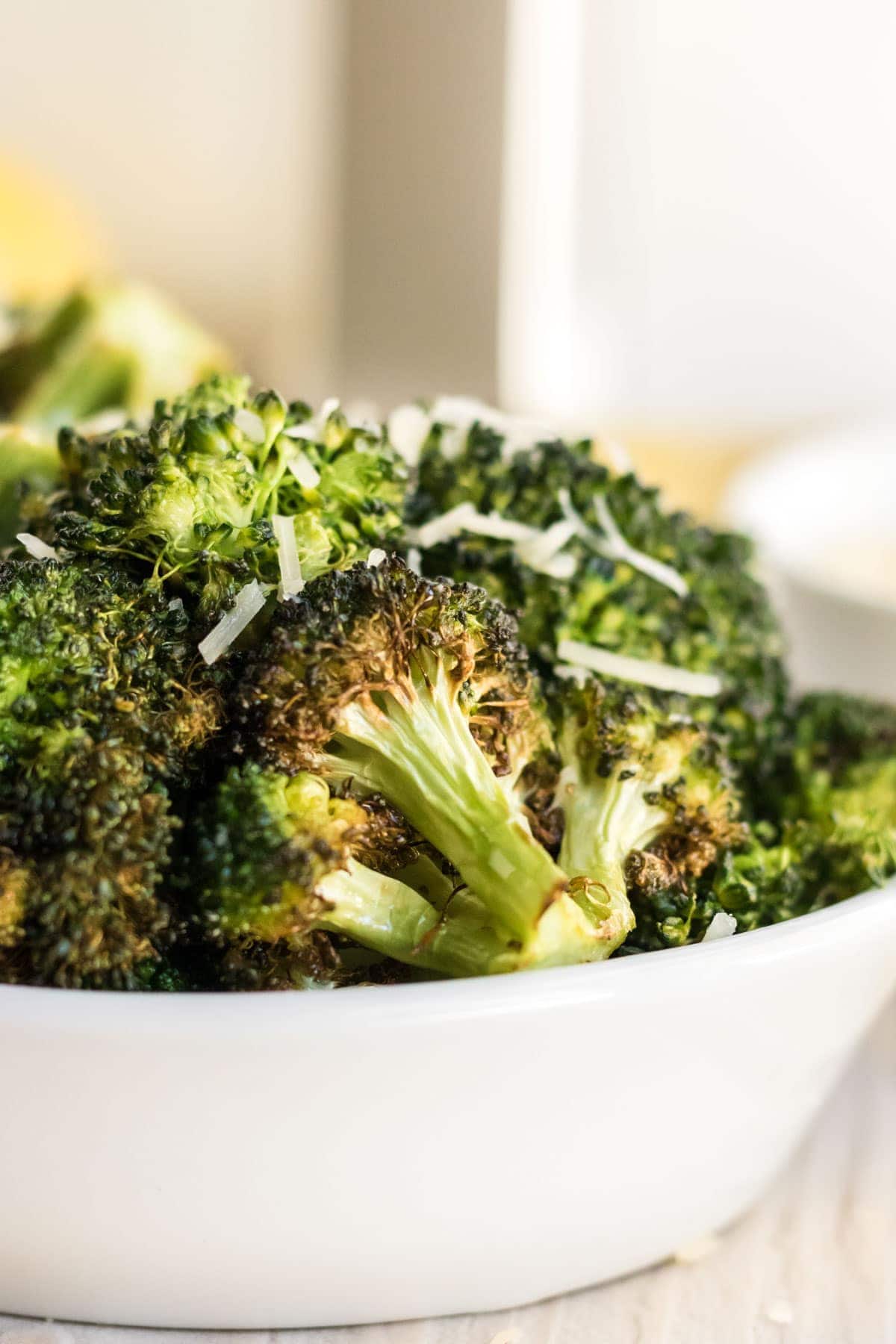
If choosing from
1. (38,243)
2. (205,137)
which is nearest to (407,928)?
(38,243)

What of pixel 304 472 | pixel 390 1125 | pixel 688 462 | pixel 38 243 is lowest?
pixel 688 462

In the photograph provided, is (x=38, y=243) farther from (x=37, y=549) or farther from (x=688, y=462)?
(x=37, y=549)

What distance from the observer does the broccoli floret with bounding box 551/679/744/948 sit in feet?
2.28

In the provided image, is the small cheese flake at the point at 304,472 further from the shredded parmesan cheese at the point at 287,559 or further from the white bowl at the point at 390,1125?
the white bowl at the point at 390,1125

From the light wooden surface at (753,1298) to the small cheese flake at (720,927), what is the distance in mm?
170

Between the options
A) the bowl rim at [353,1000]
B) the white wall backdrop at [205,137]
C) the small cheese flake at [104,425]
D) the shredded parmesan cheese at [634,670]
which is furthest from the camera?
the white wall backdrop at [205,137]

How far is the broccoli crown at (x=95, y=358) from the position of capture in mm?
1457

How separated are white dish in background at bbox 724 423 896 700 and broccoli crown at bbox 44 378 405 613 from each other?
1.64 ft

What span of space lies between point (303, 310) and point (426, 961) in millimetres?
4649

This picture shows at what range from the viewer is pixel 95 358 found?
4.90ft

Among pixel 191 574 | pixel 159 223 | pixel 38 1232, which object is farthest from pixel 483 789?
pixel 159 223

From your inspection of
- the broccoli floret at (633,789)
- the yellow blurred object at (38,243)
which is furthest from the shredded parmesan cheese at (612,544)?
the yellow blurred object at (38,243)

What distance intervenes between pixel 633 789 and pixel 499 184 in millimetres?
4120

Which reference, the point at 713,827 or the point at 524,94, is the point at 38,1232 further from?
the point at 524,94
